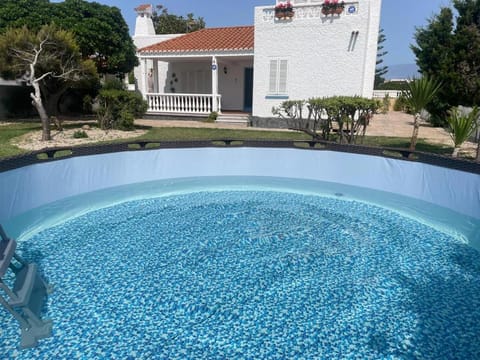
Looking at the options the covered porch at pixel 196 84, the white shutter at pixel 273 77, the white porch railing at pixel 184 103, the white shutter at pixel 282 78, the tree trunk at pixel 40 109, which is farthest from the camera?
the covered porch at pixel 196 84

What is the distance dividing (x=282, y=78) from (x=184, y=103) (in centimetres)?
653

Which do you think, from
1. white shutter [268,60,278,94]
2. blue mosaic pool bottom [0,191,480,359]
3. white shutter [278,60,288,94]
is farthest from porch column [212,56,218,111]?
blue mosaic pool bottom [0,191,480,359]

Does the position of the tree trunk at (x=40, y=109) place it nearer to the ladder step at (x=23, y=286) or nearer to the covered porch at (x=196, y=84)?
the covered porch at (x=196, y=84)

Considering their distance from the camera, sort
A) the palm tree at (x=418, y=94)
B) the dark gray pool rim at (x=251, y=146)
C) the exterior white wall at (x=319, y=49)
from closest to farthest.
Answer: the dark gray pool rim at (x=251, y=146)
the palm tree at (x=418, y=94)
the exterior white wall at (x=319, y=49)

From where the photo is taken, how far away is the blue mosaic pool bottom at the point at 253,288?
325 cm

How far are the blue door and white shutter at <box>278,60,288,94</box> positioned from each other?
16.0 ft

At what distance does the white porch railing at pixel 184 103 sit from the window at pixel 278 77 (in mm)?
3748

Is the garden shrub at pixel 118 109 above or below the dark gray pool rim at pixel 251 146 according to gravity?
above

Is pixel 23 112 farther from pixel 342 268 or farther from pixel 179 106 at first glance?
pixel 342 268

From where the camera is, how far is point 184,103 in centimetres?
1986

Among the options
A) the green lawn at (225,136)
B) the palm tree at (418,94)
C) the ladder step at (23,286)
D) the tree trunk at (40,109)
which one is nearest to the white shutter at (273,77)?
the green lawn at (225,136)

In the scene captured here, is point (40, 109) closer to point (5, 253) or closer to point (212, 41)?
point (5, 253)

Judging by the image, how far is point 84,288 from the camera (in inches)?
164

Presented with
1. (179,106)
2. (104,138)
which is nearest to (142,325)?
(104,138)
